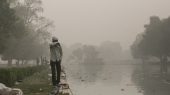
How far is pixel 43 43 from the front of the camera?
104 meters

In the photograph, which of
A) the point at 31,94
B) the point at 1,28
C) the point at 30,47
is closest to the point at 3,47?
the point at 1,28

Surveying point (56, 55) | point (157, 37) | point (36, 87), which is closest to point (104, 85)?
point (36, 87)

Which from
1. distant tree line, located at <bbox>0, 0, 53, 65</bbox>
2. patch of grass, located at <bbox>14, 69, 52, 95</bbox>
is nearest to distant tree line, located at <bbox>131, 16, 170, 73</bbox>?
distant tree line, located at <bbox>0, 0, 53, 65</bbox>

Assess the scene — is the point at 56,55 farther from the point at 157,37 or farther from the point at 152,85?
the point at 157,37

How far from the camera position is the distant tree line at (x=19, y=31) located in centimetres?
5981

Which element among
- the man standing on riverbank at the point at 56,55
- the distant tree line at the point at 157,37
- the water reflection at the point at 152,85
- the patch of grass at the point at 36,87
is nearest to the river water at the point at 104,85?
the water reflection at the point at 152,85

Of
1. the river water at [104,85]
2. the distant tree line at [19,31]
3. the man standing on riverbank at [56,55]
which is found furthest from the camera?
the distant tree line at [19,31]

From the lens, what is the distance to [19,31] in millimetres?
68562

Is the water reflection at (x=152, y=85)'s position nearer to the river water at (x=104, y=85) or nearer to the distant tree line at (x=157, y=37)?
the river water at (x=104, y=85)

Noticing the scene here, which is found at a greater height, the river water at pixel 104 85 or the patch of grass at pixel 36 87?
the patch of grass at pixel 36 87

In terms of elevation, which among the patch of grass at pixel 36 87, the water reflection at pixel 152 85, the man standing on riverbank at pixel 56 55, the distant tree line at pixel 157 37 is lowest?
the water reflection at pixel 152 85

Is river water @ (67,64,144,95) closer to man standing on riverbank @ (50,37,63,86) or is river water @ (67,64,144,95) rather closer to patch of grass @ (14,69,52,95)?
patch of grass @ (14,69,52,95)

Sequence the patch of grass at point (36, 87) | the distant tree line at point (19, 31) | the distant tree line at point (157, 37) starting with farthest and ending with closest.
A: 1. the distant tree line at point (157, 37)
2. the distant tree line at point (19, 31)
3. the patch of grass at point (36, 87)

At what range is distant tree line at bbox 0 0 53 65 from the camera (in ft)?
196
